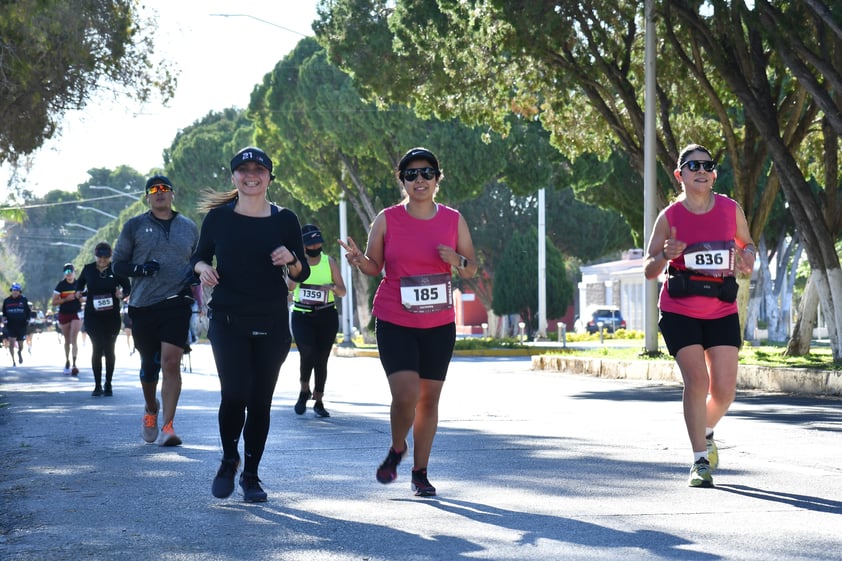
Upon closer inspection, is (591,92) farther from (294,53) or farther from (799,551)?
(294,53)

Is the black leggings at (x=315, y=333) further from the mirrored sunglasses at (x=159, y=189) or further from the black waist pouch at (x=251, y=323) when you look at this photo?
the black waist pouch at (x=251, y=323)

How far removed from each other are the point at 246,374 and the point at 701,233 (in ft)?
8.80

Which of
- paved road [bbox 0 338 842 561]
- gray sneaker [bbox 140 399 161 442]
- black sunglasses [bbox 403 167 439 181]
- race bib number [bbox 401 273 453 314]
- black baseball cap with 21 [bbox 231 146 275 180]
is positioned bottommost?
paved road [bbox 0 338 842 561]

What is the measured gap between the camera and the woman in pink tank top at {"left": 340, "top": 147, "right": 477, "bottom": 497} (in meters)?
7.60

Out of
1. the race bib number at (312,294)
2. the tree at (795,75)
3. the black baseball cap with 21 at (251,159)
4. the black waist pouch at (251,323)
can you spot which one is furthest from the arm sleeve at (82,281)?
the black waist pouch at (251,323)

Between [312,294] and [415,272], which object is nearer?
[415,272]

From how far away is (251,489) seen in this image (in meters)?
7.55

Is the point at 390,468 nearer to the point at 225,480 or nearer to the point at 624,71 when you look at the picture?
the point at 225,480

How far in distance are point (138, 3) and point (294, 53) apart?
23.8 meters

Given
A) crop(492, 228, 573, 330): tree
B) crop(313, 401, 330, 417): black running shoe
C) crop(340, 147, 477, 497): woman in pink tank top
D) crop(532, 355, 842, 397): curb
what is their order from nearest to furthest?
crop(340, 147, 477, 497): woman in pink tank top
crop(313, 401, 330, 417): black running shoe
crop(532, 355, 842, 397): curb
crop(492, 228, 573, 330): tree

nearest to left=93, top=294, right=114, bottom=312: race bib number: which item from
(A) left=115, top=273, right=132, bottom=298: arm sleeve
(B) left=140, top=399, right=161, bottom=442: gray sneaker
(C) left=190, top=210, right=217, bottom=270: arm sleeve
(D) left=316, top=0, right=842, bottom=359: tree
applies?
(A) left=115, top=273, right=132, bottom=298: arm sleeve

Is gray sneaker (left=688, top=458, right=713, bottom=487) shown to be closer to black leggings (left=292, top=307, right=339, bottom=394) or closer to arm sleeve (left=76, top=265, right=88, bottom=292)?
black leggings (left=292, top=307, right=339, bottom=394)

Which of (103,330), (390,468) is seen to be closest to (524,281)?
(103,330)

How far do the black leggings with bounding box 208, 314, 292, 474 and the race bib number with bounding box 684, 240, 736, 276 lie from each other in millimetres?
2289
